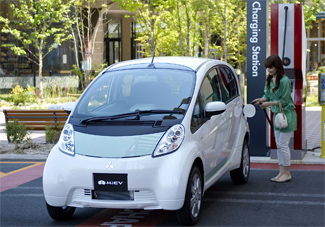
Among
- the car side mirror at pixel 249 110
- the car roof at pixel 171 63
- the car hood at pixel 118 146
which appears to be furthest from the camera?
the car side mirror at pixel 249 110

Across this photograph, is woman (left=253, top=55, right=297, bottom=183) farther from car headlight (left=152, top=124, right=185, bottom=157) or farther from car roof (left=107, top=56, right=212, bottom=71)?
car headlight (left=152, top=124, right=185, bottom=157)

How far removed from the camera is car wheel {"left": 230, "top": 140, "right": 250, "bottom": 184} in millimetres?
8883

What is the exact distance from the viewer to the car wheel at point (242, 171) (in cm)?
888

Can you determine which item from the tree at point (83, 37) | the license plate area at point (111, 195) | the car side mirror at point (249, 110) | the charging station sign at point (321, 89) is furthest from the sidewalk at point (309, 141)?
the tree at point (83, 37)

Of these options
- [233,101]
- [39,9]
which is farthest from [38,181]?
[39,9]

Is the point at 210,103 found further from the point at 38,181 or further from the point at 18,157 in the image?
the point at 18,157

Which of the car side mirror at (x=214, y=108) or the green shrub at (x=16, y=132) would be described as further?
the green shrub at (x=16, y=132)

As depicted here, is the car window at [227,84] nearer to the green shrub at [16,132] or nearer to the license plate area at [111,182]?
the license plate area at [111,182]

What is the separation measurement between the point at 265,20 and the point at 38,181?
5.04 metres

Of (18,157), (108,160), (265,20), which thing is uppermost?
(265,20)

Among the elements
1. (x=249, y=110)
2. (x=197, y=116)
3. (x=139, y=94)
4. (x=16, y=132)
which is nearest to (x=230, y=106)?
(x=249, y=110)

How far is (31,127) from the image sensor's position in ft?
46.9

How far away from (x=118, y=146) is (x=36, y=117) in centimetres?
835

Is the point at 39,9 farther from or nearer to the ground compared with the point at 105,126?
farther from the ground
